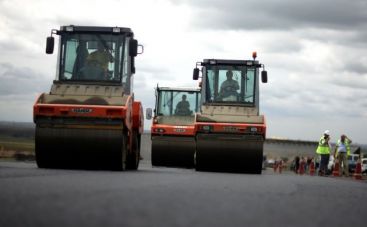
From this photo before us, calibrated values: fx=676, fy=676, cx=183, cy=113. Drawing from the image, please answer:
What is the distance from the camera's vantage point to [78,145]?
13297 mm

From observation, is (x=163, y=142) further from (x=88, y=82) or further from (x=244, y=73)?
(x=88, y=82)

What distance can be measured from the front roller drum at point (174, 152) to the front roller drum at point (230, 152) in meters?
4.27

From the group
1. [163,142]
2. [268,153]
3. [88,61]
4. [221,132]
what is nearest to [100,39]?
[88,61]

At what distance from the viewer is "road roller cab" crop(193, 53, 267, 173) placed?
53.2 feet

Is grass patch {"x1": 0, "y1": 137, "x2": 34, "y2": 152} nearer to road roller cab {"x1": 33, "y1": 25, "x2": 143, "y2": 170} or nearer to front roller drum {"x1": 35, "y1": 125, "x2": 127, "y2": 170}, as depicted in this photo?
road roller cab {"x1": 33, "y1": 25, "x2": 143, "y2": 170}

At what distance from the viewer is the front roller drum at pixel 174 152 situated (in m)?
20.8

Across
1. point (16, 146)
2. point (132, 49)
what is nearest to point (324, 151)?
point (132, 49)

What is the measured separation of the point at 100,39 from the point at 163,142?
21.4ft

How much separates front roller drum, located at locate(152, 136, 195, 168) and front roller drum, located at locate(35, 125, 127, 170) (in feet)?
24.4

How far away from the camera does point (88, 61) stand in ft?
49.1

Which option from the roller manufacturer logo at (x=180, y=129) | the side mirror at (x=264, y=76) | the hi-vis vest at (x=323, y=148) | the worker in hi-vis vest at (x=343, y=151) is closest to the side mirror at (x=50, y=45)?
the side mirror at (x=264, y=76)

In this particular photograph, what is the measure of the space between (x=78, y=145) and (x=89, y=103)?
94 centimetres

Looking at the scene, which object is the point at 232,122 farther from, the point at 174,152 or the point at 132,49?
the point at 174,152

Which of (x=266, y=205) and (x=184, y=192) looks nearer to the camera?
(x=266, y=205)
